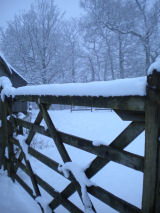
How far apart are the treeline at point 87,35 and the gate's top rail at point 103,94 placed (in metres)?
13.5

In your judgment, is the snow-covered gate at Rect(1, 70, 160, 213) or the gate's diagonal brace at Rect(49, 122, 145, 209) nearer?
the snow-covered gate at Rect(1, 70, 160, 213)

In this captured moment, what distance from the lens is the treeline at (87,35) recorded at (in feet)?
43.6

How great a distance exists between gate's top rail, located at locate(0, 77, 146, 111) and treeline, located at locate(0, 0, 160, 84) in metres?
13.5

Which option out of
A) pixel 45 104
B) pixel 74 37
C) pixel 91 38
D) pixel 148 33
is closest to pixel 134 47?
pixel 148 33

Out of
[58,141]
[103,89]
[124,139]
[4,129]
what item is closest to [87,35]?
[4,129]

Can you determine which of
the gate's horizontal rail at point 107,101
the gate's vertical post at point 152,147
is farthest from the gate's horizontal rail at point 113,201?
the gate's horizontal rail at point 107,101

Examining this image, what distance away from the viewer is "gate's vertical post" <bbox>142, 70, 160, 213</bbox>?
86cm

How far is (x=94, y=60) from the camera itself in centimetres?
2184

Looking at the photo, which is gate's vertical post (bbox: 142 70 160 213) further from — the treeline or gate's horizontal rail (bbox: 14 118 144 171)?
the treeline

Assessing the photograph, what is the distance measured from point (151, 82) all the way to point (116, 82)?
0.96 ft

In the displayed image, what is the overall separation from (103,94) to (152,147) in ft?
1.68

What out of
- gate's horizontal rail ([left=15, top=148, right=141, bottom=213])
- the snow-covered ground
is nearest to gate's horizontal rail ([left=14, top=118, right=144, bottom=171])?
gate's horizontal rail ([left=15, top=148, right=141, bottom=213])

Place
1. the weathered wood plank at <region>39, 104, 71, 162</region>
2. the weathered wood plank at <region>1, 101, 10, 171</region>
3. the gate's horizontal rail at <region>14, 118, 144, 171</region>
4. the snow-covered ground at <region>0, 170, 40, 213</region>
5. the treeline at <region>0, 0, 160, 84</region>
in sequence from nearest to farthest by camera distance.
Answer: the gate's horizontal rail at <region>14, 118, 144, 171</region> → the weathered wood plank at <region>39, 104, 71, 162</region> → the snow-covered ground at <region>0, 170, 40, 213</region> → the weathered wood plank at <region>1, 101, 10, 171</region> → the treeline at <region>0, 0, 160, 84</region>

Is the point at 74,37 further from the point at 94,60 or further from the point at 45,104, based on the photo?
the point at 45,104
